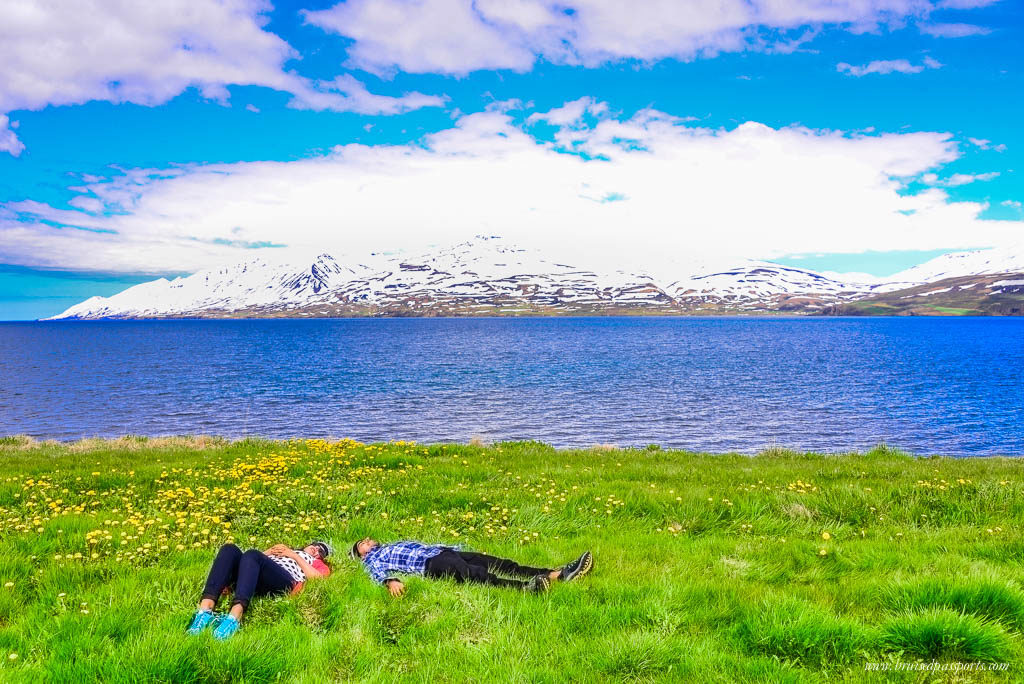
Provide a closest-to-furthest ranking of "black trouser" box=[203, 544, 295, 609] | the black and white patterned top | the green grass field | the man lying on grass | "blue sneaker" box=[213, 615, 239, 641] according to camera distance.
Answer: the green grass field, "blue sneaker" box=[213, 615, 239, 641], "black trouser" box=[203, 544, 295, 609], the man lying on grass, the black and white patterned top

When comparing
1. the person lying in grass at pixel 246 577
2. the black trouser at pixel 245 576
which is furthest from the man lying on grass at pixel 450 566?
the black trouser at pixel 245 576

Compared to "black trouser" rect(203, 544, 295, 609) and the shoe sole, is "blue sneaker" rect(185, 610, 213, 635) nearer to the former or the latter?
"black trouser" rect(203, 544, 295, 609)

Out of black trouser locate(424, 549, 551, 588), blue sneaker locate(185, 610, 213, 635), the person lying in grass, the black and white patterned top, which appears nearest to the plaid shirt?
black trouser locate(424, 549, 551, 588)

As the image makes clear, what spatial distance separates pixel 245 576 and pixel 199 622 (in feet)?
2.62

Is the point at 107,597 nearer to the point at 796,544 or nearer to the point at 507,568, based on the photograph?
the point at 507,568

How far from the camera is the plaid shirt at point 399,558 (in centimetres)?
820

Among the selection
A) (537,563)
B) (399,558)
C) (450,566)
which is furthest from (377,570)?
(537,563)

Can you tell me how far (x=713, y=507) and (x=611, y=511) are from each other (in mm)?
2127

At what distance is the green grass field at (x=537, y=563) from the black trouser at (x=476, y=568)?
1.25 feet

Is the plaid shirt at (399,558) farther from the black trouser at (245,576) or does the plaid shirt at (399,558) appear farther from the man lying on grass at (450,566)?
the black trouser at (245,576)

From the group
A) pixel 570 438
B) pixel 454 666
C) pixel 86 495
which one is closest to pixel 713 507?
pixel 454 666

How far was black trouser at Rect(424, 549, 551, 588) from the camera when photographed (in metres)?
7.61

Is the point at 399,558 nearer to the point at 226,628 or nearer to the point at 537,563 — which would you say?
the point at 537,563

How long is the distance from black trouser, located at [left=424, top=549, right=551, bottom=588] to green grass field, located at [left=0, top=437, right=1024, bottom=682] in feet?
1.25
